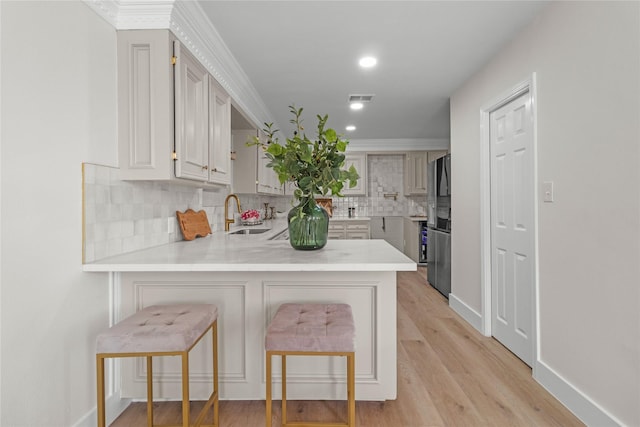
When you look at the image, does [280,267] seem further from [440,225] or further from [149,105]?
[440,225]

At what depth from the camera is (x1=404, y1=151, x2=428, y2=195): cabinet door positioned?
6.47 m

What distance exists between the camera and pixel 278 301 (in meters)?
1.90

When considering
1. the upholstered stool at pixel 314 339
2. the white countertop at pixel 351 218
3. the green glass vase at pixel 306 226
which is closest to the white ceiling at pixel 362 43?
the green glass vase at pixel 306 226

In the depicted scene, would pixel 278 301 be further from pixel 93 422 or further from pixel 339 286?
pixel 93 422

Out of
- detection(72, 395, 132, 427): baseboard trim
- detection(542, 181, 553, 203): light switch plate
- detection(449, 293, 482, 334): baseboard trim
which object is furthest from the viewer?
detection(449, 293, 482, 334): baseboard trim

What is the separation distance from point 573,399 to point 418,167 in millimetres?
4977

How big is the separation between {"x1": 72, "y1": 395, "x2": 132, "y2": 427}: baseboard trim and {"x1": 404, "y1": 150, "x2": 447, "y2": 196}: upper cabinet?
558 centimetres

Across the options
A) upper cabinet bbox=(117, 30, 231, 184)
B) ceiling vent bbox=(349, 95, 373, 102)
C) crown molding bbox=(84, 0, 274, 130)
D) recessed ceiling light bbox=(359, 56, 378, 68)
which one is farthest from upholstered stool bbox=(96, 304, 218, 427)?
ceiling vent bbox=(349, 95, 373, 102)

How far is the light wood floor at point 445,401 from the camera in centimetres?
183

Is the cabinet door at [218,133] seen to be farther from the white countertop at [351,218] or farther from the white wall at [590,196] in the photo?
the white countertop at [351,218]

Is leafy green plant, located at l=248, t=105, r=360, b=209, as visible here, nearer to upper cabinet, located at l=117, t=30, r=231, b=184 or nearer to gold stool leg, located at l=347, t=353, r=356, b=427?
upper cabinet, located at l=117, t=30, r=231, b=184

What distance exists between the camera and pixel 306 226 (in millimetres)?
1937

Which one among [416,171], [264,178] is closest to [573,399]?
[264,178]

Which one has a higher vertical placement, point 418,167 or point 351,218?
point 418,167
